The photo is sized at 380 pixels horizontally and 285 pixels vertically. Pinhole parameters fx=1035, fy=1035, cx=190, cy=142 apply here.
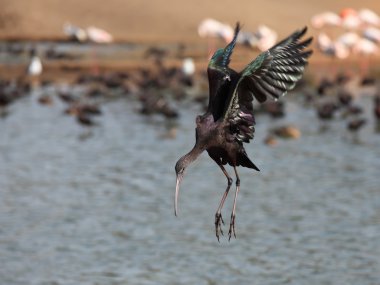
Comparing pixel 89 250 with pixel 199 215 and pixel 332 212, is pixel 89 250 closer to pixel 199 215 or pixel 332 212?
pixel 199 215

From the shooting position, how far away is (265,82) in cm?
786

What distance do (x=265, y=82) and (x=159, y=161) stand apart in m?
12.9

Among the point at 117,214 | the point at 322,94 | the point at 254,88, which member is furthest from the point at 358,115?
the point at 254,88

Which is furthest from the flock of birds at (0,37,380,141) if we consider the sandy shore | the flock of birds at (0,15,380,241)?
the sandy shore

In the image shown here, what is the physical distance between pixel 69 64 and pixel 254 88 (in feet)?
93.7

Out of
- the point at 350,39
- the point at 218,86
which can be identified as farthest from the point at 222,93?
the point at 350,39

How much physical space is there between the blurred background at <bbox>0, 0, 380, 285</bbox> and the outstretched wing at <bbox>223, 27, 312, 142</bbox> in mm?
5224

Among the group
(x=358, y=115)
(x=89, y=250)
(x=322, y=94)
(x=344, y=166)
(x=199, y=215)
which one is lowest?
(x=89, y=250)

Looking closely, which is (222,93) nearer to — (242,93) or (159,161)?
(242,93)

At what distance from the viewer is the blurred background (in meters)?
13.8

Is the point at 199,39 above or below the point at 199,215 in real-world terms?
above

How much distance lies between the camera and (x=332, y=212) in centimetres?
1625

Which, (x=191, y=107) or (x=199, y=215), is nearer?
(x=199, y=215)

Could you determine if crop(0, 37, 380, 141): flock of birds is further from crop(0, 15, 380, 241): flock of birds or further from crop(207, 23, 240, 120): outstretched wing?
crop(207, 23, 240, 120): outstretched wing
